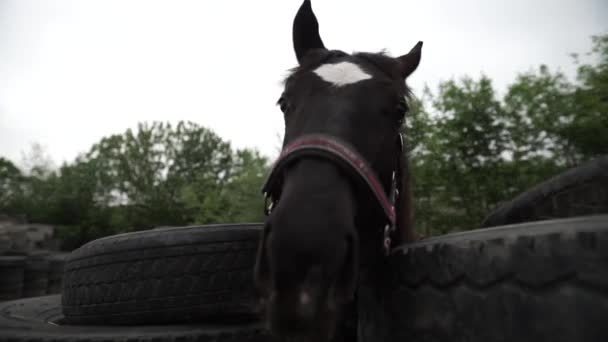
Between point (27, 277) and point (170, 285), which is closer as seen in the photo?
point (170, 285)

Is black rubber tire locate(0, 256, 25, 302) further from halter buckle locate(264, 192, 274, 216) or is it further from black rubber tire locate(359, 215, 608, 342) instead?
black rubber tire locate(359, 215, 608, 342)

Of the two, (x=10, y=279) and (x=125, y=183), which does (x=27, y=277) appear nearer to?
(x=10, y=279)

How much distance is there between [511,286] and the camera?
107cm

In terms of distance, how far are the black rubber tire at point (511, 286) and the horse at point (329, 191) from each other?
0.90ft

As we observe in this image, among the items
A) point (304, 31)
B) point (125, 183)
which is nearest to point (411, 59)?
point (304, 31)

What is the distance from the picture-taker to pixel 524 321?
1.02m

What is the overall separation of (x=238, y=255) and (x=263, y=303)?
1076 millimetres

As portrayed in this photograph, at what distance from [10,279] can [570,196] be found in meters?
9.59

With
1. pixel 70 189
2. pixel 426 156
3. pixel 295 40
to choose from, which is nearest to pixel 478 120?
pixel 426 156

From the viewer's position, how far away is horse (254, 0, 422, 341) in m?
1.20

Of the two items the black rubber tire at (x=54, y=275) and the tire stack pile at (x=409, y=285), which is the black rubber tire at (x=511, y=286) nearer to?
the tire stack pile at (x=409, y=285)

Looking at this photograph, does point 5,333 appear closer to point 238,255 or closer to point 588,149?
point 238,255

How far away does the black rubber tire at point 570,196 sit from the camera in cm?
300

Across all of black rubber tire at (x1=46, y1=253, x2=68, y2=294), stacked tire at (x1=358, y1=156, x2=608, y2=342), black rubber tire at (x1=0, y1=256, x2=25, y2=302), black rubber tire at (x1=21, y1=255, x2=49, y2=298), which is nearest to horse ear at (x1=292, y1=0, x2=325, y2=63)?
stacked tire at (x1=358, y1=156, x2=608, y2=342)
